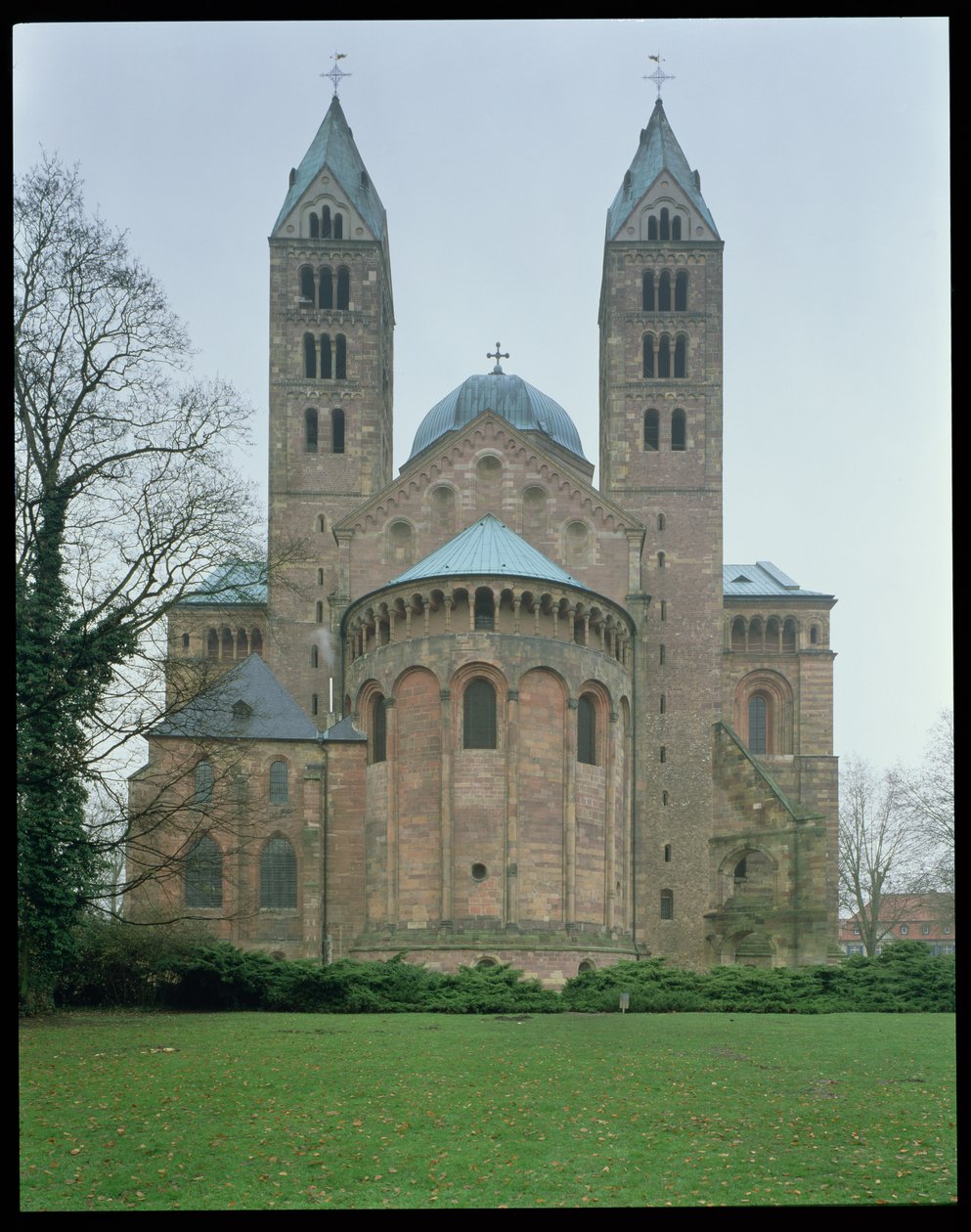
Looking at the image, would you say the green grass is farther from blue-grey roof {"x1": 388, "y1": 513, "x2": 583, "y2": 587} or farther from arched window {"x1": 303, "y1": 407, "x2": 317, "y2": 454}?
arched window {"x1": 303, "y1": 407, "x2": 317, "y2": 454}

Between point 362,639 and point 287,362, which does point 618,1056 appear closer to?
point 362,639

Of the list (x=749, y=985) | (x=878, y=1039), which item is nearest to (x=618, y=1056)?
(x=878, y=1039)

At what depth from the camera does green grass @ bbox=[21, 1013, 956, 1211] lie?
561 inches

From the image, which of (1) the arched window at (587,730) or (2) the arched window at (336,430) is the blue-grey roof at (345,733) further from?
(2) the arched window at (336,430)

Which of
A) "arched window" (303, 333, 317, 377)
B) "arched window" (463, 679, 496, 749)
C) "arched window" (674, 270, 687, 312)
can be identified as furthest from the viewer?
"arched window" (303, 333, 317, 377)

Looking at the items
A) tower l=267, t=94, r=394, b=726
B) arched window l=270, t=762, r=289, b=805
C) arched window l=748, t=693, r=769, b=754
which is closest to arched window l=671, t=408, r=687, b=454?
arched window l=748, t=693, r=769, b=754

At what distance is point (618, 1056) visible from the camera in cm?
2312

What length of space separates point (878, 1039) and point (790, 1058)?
404 cm

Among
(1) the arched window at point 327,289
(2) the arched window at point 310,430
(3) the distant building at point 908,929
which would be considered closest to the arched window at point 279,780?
(2) the arched window at point 310,430

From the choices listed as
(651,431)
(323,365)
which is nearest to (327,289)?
(323,365)

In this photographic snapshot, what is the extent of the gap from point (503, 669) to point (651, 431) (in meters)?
18.5

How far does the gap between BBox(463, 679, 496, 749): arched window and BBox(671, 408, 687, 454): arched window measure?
18.3m

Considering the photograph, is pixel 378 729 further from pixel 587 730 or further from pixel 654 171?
pixel 654 171

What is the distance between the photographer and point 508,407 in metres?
69.4
